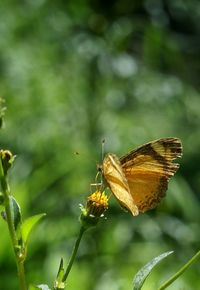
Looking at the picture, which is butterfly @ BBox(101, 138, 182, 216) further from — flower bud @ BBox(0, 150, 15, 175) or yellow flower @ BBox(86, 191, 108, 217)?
flower bud @ BBox(0, 150, 15, 175)

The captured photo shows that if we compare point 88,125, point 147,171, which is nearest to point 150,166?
point 147,171

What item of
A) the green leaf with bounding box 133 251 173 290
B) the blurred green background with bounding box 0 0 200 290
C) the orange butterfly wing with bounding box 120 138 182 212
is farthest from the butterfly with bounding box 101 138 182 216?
the blurred green background with bounding box 0 0 200 290

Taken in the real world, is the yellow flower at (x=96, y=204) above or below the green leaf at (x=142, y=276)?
above

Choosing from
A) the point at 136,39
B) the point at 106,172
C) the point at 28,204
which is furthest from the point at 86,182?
the point at 106,172

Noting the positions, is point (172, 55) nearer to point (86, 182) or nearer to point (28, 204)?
point (86, 182)

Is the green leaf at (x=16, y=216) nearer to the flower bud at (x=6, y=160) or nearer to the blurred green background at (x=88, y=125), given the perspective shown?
the flower bud at (x=6, y=160)

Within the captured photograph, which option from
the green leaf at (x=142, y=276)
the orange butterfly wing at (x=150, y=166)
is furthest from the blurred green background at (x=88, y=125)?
the green leaf at (x=142, y=276)
